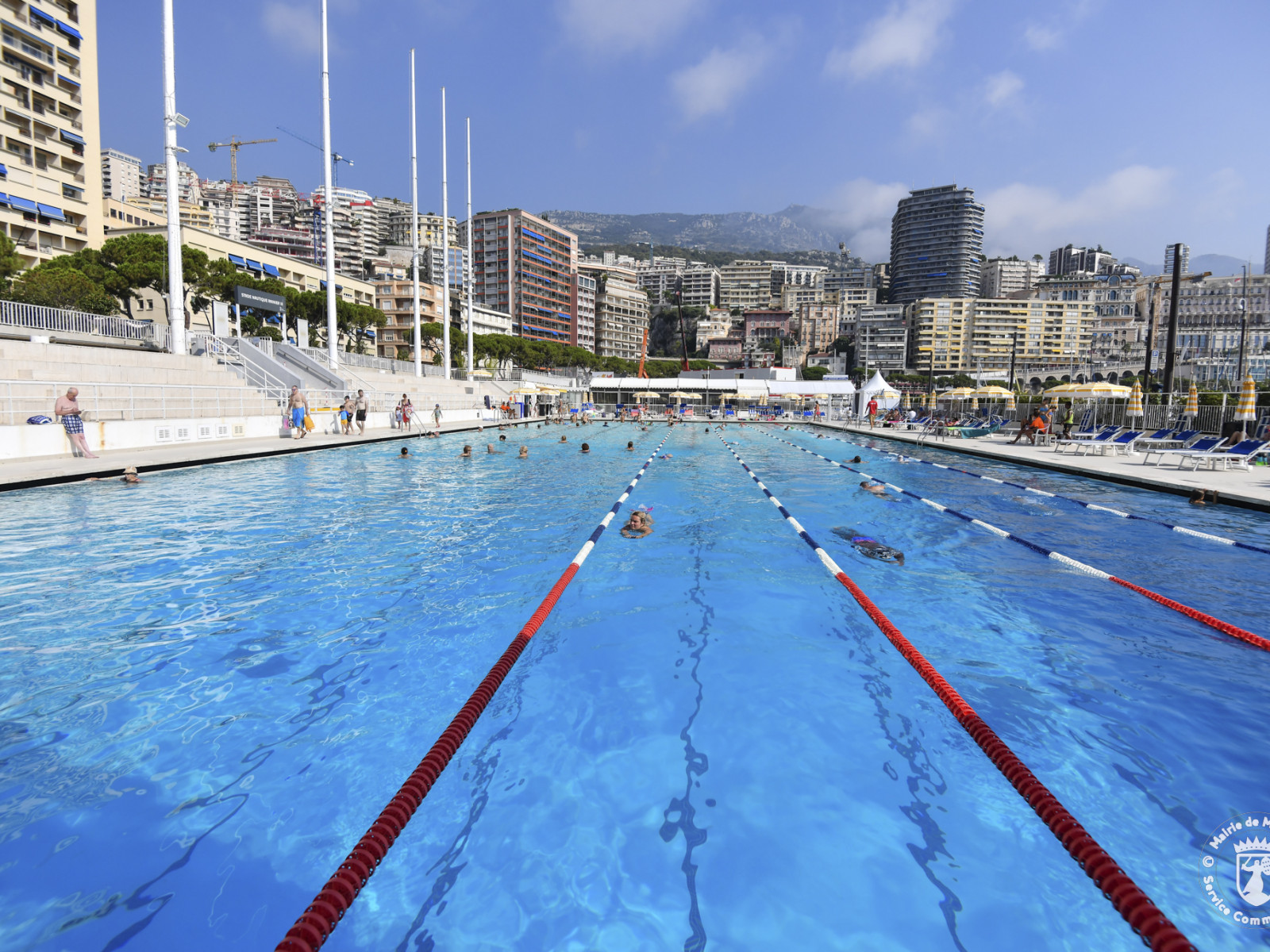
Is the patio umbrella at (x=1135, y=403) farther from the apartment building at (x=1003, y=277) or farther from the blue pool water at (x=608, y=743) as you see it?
the apartment building at (x=1003, y=277)

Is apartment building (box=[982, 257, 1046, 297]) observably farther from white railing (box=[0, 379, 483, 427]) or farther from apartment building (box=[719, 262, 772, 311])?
white railing (box=[0, 379, 483, 427])

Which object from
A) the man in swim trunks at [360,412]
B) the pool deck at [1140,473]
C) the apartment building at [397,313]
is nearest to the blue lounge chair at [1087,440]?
the pool deck at [1140,473]

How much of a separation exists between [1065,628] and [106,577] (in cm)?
917

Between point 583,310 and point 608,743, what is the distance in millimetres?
144257

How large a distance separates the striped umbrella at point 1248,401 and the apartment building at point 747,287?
184m

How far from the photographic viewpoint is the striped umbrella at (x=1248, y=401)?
17.1 meters

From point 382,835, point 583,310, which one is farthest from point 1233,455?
point 583,310

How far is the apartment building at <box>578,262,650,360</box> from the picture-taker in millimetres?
144500

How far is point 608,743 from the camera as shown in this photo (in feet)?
12.9

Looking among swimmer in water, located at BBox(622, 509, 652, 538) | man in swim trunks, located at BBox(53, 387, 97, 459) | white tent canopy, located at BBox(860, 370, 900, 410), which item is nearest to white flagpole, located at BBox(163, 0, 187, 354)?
man in swim trunks, located at BBox(53, 387, 97, 459)

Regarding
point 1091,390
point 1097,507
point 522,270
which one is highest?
point 522,270

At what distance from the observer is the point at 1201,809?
3.29m

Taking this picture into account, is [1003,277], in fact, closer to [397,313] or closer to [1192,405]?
[397,313]

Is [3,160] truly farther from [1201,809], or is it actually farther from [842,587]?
[1201,809]
